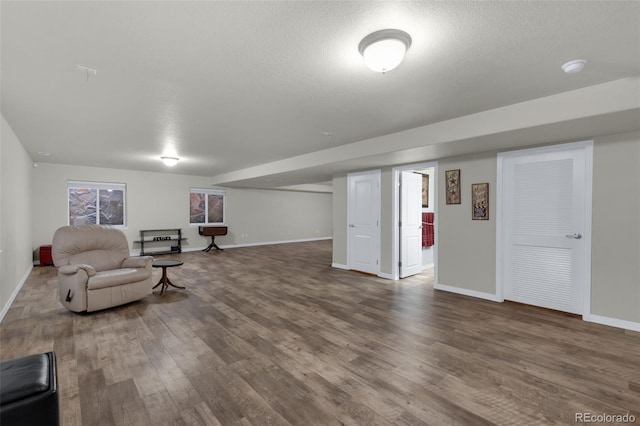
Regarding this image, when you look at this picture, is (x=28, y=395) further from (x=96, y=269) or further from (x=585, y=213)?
(x=585, y=213)

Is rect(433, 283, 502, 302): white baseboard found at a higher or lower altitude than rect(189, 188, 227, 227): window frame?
lower

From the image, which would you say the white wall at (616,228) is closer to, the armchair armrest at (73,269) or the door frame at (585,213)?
the door frame at (585,213)

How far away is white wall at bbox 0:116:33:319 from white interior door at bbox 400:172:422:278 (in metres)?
5.53

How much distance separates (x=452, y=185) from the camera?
4371 mm

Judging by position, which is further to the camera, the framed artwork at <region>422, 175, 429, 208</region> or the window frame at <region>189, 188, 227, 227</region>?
the window frame at <region>189, 188, 227, 227</region>

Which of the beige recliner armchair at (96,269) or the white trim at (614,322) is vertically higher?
the beige recliner armchair at (96,269)

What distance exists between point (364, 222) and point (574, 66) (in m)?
3.99

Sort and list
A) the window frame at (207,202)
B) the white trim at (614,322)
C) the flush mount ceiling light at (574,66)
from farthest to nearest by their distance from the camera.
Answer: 1. the window frame at (207,202)
2. the white trim at (614,322)
3. the flush mount ceiling light at (574,66)

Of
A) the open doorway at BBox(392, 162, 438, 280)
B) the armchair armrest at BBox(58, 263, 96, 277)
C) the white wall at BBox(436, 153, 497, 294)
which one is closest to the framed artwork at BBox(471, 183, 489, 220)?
the white wall at BBox(436, 153, 497, 294)

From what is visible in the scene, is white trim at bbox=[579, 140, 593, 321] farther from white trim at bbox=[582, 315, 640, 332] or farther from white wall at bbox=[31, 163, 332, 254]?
white wall at bbox=[31, 163, 332, 254]

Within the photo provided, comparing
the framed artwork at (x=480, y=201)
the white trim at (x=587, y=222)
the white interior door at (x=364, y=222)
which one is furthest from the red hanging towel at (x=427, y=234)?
the white trim at (x=587, y=222)

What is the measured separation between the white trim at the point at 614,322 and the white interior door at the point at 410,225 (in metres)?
2.56

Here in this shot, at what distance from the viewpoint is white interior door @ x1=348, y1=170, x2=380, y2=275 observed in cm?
553

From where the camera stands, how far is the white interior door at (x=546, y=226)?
3.32 metres
